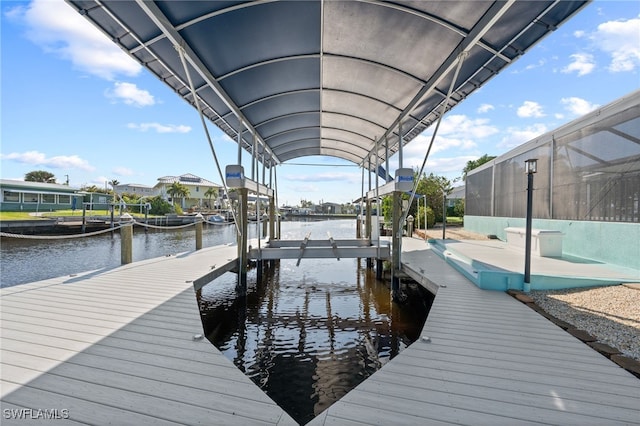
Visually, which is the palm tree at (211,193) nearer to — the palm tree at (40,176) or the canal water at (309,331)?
the palm tree at (40,176)

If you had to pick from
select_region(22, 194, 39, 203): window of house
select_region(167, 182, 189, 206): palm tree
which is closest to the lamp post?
select_region(22, 194, 39, 203): window of house

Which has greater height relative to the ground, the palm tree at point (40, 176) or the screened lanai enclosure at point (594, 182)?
the palm tree at point (40, 176)

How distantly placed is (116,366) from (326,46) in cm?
540

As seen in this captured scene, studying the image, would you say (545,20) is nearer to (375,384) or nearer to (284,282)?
(375,384)

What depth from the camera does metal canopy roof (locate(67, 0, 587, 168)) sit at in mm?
4148

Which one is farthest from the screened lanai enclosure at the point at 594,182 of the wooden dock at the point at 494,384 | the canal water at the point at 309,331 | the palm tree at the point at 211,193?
the palm tree at the point at 211,193

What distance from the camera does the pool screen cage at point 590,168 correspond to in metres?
6.52

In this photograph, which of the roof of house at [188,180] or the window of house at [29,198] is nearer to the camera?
the window of house at [29,198]

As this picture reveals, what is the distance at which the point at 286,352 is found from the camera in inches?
207

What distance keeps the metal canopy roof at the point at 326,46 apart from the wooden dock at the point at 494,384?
3.84 metres

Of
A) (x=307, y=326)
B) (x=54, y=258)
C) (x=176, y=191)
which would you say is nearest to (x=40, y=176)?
(x=176, y=191)

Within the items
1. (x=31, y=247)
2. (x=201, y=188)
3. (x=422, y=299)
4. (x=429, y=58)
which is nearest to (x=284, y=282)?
(x=422, y=299)

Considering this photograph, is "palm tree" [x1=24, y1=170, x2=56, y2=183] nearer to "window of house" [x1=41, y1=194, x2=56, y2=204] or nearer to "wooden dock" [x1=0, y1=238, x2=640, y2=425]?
"window of house" [x1=41, y1=194, x2=56, y2=204]

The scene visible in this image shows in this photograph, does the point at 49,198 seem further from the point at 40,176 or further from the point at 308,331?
the point at 308,331
